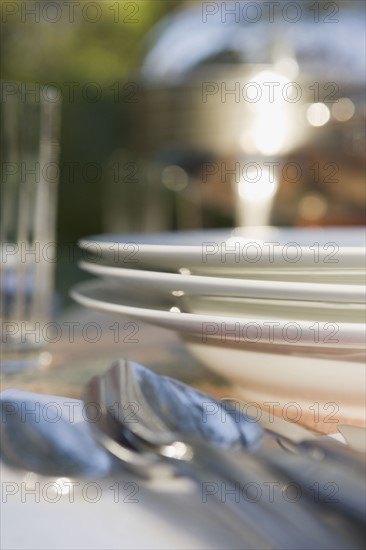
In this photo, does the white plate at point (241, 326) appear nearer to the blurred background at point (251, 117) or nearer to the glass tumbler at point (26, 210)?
the glass tumbler at point (26, 210)

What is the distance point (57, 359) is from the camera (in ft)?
1.19

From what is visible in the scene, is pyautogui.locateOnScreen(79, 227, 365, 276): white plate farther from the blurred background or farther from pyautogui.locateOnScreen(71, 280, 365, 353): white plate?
the blurred background

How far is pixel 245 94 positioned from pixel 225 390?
30.2 inches

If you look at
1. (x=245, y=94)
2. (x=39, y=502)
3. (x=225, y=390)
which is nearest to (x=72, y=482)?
(x=39, y=502)

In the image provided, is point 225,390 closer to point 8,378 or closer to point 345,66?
point 8,378

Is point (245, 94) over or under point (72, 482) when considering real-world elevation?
over

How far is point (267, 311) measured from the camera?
23 cm

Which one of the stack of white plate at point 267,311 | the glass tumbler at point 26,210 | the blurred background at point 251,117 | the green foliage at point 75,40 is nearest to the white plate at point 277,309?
the stack of white plate at point 267,311

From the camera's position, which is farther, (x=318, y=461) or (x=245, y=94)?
(x=245, y=94)

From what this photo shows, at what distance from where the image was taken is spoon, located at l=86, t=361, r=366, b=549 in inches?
5.9

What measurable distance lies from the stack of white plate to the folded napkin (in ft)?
0.18

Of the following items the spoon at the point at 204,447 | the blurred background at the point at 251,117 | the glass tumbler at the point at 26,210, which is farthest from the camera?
the blurred background at the point at 251,117

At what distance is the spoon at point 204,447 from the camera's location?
149 mm

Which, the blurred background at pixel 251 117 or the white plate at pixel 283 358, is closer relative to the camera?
the white plate at pixel 283 358
